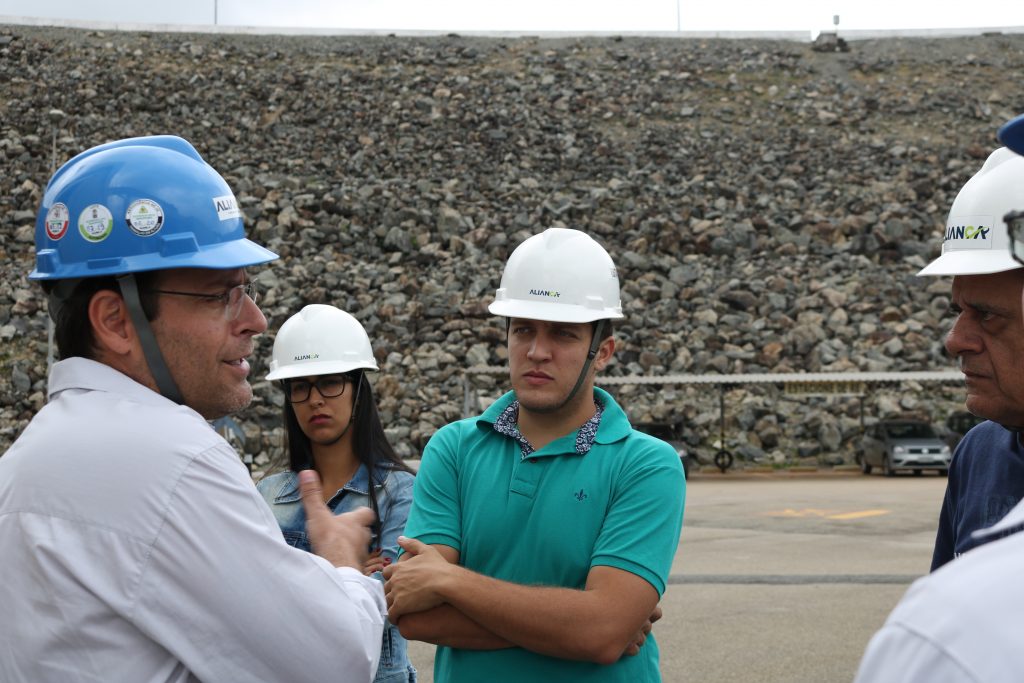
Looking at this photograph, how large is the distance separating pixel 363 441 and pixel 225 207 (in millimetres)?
1794

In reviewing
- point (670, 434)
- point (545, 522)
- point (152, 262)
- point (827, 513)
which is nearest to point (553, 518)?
point (545, 522)

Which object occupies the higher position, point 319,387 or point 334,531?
point 334,531

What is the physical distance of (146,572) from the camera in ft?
6.45

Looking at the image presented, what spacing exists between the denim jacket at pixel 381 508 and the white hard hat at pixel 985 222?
1904mm

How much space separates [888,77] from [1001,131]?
5177 centimetres

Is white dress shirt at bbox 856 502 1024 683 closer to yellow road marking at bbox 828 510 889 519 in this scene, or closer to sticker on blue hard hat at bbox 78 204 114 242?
sticker on blue hard hat at bbox 78 204 114 242

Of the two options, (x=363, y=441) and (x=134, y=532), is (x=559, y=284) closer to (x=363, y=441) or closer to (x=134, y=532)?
(x=363, y=441)

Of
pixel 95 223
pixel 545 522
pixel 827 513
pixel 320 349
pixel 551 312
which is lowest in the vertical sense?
pixel 827 513

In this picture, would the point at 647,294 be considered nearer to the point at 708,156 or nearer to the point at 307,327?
the point at 708,156

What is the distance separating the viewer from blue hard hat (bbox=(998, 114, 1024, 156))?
1.62 meters

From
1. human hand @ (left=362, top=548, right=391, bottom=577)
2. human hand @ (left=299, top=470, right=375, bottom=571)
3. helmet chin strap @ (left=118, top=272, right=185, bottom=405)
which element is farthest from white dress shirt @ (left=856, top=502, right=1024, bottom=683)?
human hand @ (left=362, top=548, right=391, bottom=577)

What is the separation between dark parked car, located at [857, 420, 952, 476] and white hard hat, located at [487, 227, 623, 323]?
22.8 m

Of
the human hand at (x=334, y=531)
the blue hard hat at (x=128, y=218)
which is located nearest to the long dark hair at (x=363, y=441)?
the human hand at (x=334, y=531)

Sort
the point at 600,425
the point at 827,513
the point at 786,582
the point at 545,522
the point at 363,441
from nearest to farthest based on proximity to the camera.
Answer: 1. the point at 545,522
2. the point at 600,425
3. the point at 363,441
4. the point at 786,582
5. the point at 827,513
